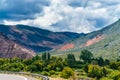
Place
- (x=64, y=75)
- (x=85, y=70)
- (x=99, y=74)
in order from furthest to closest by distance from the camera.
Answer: (x=85, y=70) < (x=99, y=74) < (x=64, y=75)

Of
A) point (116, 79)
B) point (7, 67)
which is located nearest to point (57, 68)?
point (7, 67)

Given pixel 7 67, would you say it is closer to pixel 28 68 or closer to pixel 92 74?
pixel 28 68

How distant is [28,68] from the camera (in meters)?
177

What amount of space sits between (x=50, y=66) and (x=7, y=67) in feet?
81.4

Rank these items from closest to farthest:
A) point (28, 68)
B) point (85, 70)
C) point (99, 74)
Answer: point (99, 74) → point (28, 68) → point (85, 70)

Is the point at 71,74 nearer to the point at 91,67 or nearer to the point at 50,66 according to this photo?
the point at 91,67

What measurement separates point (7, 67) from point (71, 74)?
70.0 metres

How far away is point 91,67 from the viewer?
17112 centimetres

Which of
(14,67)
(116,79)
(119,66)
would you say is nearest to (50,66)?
(14,67)

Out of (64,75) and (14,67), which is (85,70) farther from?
(64,75)

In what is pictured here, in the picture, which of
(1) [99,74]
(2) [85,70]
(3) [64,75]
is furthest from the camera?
(2) [85,70]

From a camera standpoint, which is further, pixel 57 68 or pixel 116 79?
pixel 57 68

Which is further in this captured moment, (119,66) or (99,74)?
(119,66)

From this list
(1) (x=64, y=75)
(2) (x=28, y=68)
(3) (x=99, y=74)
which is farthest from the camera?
(2) (x=28, y=68)
